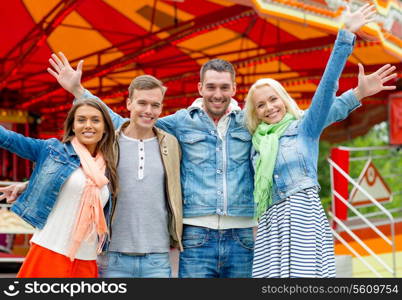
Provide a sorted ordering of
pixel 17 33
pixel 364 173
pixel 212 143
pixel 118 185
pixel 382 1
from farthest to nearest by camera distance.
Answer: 1. pixel 17 33
2. pixel 382 1
3. pixel 364 173
4. pixel 212 143
5. pixel 118 185

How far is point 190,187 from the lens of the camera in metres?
3.30

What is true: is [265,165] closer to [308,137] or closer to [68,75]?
[308,137]

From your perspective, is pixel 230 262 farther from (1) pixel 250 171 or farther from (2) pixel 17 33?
(2) pixel 17 33

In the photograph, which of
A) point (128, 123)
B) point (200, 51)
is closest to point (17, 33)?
point (200, 51)

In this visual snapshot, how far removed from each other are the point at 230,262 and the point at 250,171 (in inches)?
17.5

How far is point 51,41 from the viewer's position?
11.6 meters

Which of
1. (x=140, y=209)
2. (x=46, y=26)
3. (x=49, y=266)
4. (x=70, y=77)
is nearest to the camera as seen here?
(x=49, y=266)

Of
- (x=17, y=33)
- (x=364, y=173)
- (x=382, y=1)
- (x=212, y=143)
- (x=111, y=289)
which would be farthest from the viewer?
(x=17, y=33)

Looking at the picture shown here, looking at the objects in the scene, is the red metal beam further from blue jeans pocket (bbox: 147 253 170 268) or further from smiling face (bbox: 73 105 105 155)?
blue jeans pocket (bbox: 147 253 170 268)

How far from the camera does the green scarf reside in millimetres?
3156

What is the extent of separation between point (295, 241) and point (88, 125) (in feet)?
3.44

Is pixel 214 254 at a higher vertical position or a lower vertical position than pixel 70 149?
lower

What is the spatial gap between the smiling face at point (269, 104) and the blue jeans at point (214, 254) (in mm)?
550

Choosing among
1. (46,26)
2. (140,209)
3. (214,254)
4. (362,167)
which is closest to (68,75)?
(140,209)
